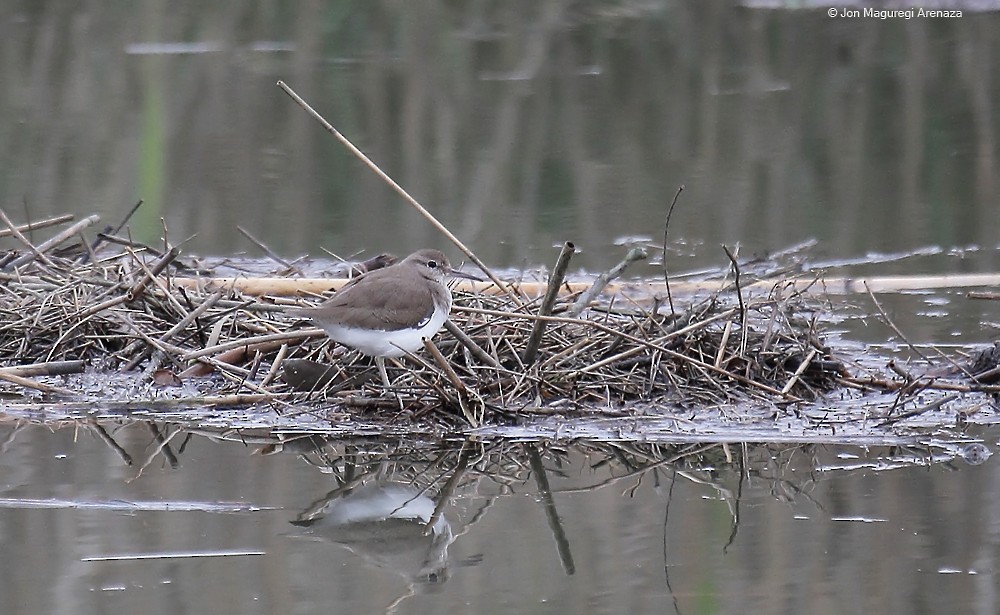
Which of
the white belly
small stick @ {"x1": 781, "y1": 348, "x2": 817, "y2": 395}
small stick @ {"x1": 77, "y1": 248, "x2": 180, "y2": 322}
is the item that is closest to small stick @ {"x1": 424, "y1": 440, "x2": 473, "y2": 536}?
the white belly

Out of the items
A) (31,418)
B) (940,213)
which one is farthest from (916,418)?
(940,213)

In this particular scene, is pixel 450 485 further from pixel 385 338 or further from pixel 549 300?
pixel 549 300

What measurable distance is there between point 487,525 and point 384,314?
98 cm

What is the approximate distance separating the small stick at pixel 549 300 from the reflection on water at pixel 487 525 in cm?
47

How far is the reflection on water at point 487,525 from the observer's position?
376cm

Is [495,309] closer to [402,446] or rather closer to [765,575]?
[402,446]

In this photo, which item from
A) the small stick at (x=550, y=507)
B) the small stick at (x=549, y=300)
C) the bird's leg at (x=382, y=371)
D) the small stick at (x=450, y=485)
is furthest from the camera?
the bird's leg at (x=382, y=371)

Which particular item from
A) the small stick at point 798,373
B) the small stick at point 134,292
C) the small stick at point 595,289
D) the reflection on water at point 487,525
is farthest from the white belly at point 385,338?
the small stick at point 798,373

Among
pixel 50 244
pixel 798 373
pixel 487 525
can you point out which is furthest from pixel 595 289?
pixel 50 244

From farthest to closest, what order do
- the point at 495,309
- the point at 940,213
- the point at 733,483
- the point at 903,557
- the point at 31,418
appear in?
the point at 940,213
the point at 495,309
the point at 31,418
the point at 733,483
the point at 903,557

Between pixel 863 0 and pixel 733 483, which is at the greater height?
pixel 863 0

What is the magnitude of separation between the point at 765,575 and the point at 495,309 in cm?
215

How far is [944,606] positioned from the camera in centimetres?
368

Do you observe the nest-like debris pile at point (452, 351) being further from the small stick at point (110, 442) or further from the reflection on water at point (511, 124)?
the reflection on water at point (511, 124)
